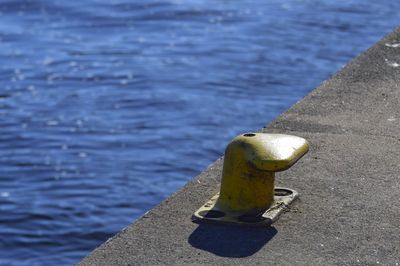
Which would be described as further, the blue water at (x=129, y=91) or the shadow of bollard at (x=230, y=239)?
the blue water at (x=129, y=91)

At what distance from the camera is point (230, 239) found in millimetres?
3789

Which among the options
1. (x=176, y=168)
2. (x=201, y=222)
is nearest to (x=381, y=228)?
(x=201, y=222)

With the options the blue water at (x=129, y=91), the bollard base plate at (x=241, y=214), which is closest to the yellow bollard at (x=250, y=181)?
the bollard base plate at (x=241, y=214)

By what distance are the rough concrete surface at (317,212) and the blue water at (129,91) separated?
104 inches

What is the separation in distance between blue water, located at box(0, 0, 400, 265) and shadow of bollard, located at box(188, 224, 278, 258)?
10.8ft

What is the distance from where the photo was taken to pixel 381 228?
3.84 meters

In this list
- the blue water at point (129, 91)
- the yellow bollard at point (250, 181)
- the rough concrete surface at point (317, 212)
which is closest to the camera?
the rough concrete surface at point (317, 212)

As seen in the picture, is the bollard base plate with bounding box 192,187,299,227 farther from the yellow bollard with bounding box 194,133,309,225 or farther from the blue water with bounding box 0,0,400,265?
the blue water with bounding box 0,0,400,265

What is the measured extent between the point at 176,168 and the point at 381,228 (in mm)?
4589

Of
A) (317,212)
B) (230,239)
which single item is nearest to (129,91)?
(317,212)

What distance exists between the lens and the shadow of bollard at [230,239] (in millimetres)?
3695

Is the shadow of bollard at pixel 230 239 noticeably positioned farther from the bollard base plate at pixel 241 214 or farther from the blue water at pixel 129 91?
the blue water at pixel 129 91

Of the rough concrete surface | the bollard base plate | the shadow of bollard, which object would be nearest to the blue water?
the rough concrete surface

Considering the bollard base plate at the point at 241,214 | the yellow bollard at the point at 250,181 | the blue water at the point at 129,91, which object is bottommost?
the blue water at the point at 129,91
